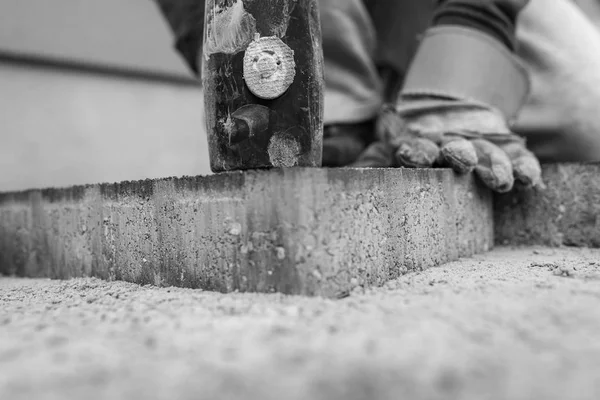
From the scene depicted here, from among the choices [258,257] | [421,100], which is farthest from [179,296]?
[421,100]

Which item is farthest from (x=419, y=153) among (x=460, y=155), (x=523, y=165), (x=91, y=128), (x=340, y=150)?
(x=91, y=128)

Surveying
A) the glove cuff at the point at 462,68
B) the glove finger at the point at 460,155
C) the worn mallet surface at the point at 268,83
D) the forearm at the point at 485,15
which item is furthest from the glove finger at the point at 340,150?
the worn mallet surface at the point at 268,83

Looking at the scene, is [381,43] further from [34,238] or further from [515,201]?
[34,238]

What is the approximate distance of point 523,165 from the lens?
1346 millimetres

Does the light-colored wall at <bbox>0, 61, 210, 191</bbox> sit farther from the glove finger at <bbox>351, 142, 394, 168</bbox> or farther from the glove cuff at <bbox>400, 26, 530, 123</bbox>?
the glove cuff at <bbox>400, 26, 530, 123</bbox>

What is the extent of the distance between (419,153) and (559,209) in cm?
46

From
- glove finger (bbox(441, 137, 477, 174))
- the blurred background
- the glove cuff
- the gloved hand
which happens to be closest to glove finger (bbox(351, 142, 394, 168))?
the gloved hand

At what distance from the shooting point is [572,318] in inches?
28.5

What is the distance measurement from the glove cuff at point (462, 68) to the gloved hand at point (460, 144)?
3 cm

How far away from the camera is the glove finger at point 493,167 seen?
1295 millimetres

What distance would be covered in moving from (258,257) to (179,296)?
152 mm

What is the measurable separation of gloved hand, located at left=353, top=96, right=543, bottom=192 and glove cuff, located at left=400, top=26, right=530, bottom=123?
0.03m

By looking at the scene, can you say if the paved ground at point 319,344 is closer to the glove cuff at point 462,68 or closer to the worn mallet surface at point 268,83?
the worn mallet surface at point 268,83

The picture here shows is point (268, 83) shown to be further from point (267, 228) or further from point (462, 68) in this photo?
point (462, 68)
